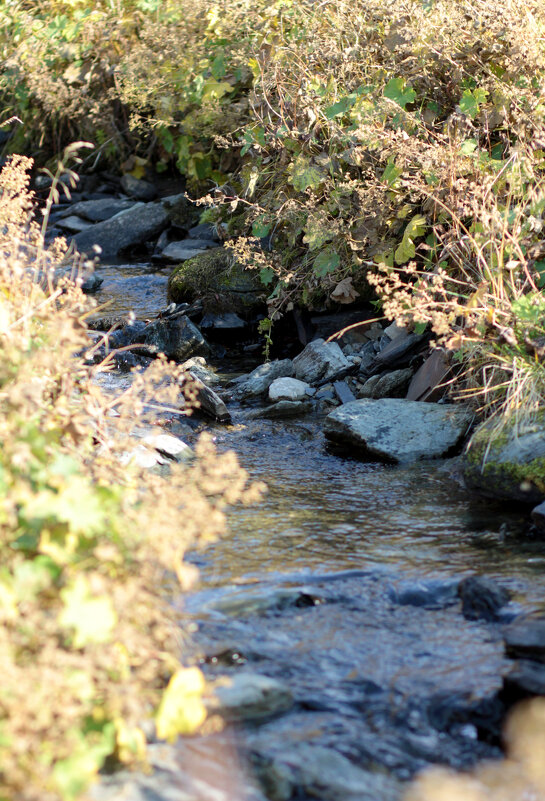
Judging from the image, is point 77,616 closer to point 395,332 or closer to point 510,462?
point 510,462

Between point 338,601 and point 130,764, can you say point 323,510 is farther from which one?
point 130,764

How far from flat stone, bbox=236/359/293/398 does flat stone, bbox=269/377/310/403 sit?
14 cm

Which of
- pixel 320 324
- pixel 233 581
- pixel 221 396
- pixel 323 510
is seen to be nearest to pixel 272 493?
pixel 323 510

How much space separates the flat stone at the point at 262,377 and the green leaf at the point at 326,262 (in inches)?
30.2

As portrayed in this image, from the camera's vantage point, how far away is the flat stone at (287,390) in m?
6.22

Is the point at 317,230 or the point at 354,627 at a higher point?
the point at 317,230

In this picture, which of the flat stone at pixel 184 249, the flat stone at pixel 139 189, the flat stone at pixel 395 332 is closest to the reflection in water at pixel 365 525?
the flat stone at pixel 395 332

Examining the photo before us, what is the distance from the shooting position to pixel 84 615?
6.62 feet

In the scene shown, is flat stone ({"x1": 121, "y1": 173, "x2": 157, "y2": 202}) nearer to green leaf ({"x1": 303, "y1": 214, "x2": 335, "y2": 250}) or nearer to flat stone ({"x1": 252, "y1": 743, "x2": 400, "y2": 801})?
green leaf ({"x1": 303, "y1": 214, "x2": 335, "y2": 250})

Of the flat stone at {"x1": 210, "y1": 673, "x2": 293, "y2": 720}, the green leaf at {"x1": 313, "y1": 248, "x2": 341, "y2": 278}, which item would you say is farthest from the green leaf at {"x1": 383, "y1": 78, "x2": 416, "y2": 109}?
the flat stone at {"x1": 210, "y1": 673, "x2": 293, "y2": 720}

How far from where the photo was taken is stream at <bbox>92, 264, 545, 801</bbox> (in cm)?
244

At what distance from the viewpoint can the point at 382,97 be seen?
580 centimetres

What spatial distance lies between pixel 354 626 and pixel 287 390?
3207 millimetres

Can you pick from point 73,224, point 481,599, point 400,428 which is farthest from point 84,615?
point 73,224
